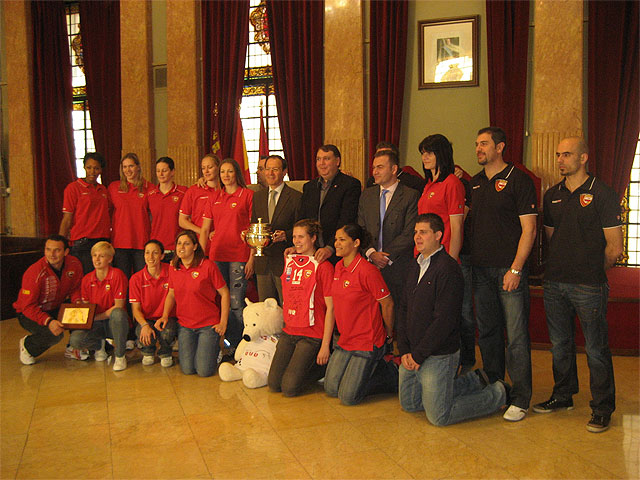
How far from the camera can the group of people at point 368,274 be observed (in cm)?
376

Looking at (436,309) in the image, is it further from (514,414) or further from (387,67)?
(387,67)

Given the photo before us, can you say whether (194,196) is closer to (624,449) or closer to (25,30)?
(624,449)

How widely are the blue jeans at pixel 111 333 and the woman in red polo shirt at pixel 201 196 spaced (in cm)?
106

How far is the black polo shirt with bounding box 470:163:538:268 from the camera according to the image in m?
3.85

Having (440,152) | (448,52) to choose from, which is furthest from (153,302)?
(448,52)

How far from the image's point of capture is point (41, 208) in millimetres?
10422

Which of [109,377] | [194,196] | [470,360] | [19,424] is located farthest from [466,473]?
[194,196]

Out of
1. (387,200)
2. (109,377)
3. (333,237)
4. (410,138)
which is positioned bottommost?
(109,377)

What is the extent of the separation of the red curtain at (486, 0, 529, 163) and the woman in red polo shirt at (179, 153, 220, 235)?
3908 millimetres

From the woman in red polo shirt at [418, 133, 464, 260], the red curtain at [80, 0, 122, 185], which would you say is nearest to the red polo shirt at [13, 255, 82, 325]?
the woman in red polo shirt at [418, 133, 464, 260]

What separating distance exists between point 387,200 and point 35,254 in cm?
529

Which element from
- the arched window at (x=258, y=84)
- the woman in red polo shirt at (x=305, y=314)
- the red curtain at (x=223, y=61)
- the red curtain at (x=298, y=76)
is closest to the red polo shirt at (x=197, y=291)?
the woman in red polo shirt at (x=305, y=314)

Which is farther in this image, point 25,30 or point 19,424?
point 25,30

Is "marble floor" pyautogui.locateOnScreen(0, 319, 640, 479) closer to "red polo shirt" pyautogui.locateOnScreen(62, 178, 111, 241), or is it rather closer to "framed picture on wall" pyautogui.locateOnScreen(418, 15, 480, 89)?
"red polo shirt" pyautogui.locateOnScreen(62, 178, 111, 241)
